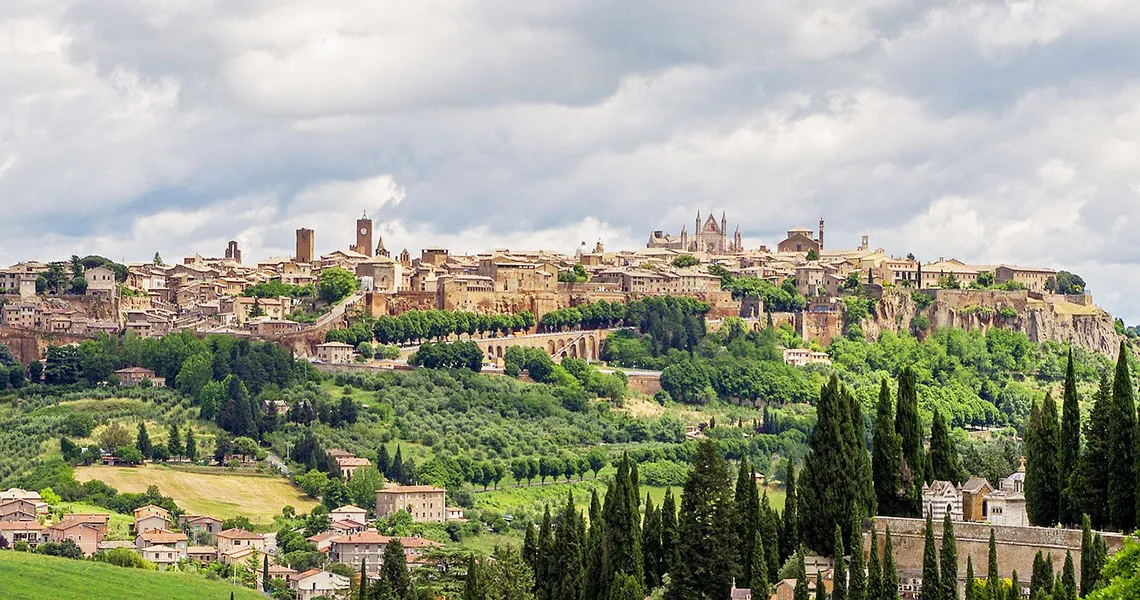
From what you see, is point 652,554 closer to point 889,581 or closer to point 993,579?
point 889,581

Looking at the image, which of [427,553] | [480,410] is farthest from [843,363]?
[427,553]

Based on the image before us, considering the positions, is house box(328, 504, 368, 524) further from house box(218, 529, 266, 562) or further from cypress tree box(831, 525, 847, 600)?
cypress tree box(831, 525, 847, 600)

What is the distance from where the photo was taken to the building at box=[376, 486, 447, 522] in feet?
279

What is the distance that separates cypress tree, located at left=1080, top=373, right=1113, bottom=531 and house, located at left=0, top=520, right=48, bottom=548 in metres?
45.6

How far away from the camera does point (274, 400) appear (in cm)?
9950

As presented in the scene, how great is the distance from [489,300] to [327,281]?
8.81 metres

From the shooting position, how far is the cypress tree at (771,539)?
156 ft

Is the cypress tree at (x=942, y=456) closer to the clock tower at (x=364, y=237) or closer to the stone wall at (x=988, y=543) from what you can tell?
the stone wall at (x=988, y=543)

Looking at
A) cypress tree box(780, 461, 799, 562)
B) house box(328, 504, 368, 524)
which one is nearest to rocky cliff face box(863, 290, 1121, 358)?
house box(328, 504, 368, 524)

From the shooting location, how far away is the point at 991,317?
119 meters

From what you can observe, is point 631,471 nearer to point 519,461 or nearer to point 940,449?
point 940,449

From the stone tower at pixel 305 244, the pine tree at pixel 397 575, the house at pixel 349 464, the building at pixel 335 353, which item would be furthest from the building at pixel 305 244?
the pine tree at pixel 397 575

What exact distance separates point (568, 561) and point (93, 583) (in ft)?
83.6

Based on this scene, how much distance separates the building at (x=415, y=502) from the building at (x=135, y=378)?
21.5 m
